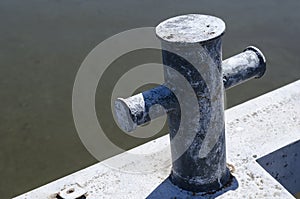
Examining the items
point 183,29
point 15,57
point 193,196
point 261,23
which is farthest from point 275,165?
point 15,57

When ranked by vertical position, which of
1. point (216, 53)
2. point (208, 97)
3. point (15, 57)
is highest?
point (216, 53)

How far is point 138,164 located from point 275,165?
69 cm

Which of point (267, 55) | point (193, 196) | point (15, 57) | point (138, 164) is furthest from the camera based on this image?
point (15, 57)

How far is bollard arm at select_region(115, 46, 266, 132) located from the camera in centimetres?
191

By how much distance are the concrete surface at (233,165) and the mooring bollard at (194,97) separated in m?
0.12

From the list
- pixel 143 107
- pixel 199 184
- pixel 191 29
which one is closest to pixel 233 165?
pixel 199 184

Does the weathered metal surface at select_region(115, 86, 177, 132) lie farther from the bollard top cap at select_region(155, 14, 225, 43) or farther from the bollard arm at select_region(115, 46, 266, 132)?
the bollard top cap at select_region(155, 14, 225, 43)

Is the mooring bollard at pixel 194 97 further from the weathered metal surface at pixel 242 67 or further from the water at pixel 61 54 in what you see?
the water at pixel 61 54

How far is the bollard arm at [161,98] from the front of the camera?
1.91 m

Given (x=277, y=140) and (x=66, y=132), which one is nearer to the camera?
(x=277, y=140)

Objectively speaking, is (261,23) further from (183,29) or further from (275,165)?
(183,29)

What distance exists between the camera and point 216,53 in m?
1.91

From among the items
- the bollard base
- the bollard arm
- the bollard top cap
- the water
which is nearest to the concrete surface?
the bollard base

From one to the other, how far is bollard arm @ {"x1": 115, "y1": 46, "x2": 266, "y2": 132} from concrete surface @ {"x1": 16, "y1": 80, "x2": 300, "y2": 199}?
0.41 metres
